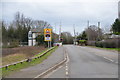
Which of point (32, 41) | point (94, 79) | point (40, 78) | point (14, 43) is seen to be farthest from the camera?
point (32, 41)

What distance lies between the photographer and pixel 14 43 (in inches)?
1919

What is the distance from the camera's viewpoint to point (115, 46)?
135ft

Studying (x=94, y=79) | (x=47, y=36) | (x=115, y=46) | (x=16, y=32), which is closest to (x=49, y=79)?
(x=94, y=79)

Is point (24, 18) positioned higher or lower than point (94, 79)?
higher

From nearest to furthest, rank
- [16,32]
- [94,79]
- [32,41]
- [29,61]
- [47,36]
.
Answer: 1. [94,79]
2. [29,61]
3. [47,36]
4. [16,32]
5. [32,41]

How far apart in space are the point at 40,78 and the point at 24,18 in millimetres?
64225

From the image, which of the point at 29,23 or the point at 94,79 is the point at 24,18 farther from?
the point at 94,79

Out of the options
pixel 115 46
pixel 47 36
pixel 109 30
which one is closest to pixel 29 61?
pixel 47 36

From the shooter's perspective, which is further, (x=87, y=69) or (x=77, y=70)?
(x=87, y=69)

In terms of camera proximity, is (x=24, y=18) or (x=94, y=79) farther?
(x=24, y=18)

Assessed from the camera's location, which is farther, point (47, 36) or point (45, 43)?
point (45, 43)

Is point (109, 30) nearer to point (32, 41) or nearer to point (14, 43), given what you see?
point (32, 41)

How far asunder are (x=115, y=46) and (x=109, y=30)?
32661mm

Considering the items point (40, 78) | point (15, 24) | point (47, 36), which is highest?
point (15, 24)
